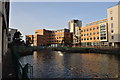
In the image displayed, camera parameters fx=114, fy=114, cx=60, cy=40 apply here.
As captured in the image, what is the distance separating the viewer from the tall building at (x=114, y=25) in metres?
60.4

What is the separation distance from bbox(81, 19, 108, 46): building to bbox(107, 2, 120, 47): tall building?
460 centimetres

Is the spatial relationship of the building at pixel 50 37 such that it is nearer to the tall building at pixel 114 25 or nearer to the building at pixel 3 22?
the tall building at pixel 114 25

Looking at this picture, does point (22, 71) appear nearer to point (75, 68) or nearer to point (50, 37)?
point (75, 68)

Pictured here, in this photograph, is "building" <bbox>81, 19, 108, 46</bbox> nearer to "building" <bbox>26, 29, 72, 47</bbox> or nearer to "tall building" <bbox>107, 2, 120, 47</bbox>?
"tall building" <bbox>107, 2, 120, 47</bbox>

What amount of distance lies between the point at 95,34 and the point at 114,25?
16.5 meters

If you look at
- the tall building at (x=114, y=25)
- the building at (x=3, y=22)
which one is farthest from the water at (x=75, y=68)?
the tall building at (x=114, y=25)

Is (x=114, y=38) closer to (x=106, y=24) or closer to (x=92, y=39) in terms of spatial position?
(x=106, y=24)

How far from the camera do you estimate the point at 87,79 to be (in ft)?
38.5

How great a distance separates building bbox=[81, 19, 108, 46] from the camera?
69975mm

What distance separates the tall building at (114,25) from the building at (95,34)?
4.60 m

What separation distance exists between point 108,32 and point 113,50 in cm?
2120

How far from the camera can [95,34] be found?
77.1 m

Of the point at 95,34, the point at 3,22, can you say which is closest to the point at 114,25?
the point at 95,34

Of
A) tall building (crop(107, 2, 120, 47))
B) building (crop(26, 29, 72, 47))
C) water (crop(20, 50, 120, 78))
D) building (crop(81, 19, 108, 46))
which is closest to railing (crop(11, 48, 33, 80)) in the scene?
water (crop(20, 50, 120, 78))
